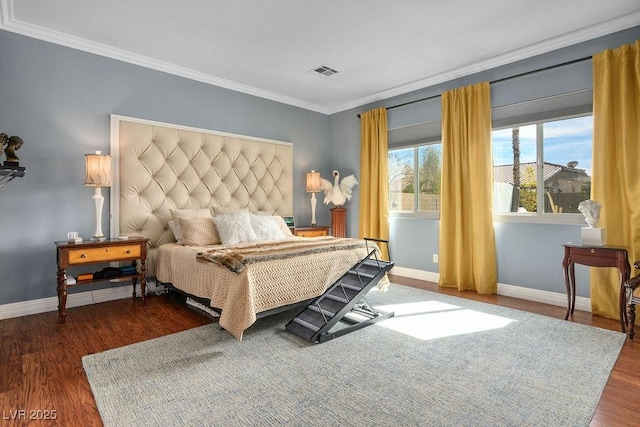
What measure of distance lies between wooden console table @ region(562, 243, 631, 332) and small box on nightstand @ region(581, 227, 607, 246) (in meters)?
0.10

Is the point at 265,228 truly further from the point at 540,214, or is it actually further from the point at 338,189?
the point at 540,214

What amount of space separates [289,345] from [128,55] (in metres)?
3.53

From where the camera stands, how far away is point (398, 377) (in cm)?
206

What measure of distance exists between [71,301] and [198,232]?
1408 millimetres

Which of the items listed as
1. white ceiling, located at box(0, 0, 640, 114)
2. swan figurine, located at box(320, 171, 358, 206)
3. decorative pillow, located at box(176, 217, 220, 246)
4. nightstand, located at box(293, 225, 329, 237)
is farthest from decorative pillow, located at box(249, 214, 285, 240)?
white ceiling, located at box(0, 0, 640, 114)

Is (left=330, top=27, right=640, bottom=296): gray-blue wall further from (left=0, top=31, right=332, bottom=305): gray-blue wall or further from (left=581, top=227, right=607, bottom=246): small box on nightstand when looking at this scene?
(left=0, top=31, right=332, bottom=305): gray-blue wall

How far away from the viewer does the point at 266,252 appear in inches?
117

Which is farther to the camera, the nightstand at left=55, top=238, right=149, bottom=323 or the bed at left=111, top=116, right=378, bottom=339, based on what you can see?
the nightstand at left=55, top=238, right=149, bottom=323

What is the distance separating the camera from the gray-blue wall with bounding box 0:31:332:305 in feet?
10.4

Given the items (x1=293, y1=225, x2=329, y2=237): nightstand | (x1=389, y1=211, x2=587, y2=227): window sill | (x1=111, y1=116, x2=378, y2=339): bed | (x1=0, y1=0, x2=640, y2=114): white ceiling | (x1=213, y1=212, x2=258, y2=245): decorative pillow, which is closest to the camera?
(x1=111, y1=116, x2=378, y2=339): bed

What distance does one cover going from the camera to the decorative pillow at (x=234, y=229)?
3731 millimetres

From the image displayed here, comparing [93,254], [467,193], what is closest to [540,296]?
[467,193]

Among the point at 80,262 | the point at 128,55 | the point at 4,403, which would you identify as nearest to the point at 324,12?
the point at 128,55

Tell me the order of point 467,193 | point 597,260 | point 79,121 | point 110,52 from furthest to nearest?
1. point 467,193
2. point 110,52
3. point 79,121
4. point 597,260
